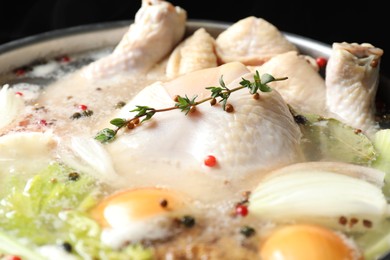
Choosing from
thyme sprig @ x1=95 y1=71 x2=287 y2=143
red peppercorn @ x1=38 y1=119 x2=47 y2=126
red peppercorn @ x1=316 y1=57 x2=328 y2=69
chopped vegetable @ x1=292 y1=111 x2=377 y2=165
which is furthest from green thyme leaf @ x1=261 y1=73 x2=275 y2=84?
red peppercorn @ x1=38 y1=119 x2=47 y2=126

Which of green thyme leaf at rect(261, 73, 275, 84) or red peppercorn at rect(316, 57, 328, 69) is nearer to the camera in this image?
green thyme leaf at rect(261, 73, 275, 84)

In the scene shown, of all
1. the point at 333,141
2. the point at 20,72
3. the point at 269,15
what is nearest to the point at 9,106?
the point at 20,72

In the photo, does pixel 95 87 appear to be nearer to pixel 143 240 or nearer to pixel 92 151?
pixel 92 151

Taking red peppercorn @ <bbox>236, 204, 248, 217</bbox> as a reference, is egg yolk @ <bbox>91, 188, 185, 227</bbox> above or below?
above

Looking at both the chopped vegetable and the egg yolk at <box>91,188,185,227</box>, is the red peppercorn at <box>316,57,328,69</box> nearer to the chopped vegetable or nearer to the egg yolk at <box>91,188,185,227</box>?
the chopped vegetable

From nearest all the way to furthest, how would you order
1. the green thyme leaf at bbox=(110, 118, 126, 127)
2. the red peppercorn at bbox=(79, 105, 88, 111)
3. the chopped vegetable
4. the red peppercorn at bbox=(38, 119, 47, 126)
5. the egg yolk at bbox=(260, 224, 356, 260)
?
1. the egg yolk at bbox=(260, 224, 356, 260)
2. the green thyme leaf at bbox=(110, 118, 126, 127)
3. the chopped vegetable
4. the red peppercorn at bbox=(38, 119, 47, 126)
5. the red peppercorn at bbox=(79, 105, 88, 111)

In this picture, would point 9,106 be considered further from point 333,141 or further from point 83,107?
point 333,141
